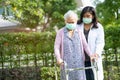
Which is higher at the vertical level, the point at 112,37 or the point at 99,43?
the point at 112,37

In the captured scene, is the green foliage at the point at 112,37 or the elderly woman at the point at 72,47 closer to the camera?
the elderly woman at the point at 72,47

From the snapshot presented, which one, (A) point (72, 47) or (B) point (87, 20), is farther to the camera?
(B) point (87, 20)

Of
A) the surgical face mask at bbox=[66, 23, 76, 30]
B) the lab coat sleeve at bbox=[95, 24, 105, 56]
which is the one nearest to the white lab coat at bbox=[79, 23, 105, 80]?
the lab coat sleeve at bbox=[95, 24, 105, 56]

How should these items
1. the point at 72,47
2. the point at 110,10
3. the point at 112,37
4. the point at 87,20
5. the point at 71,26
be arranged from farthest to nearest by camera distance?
the point at 110,10 → the point at 112,37 → the point at 87,20 → the point at 72,47 → the point at 71,26

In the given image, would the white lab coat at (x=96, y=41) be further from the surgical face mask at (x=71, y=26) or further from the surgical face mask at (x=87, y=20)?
the surgical face mask at (x=71, y=26)

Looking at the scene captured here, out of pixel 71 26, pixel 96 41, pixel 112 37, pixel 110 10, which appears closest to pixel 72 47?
pixel 71 26

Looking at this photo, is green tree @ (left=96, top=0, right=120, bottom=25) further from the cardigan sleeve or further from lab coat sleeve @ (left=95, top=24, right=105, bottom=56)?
the cardigan sleeve

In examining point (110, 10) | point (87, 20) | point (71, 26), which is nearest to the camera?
point (71, 26)

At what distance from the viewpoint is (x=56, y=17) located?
2988 cm

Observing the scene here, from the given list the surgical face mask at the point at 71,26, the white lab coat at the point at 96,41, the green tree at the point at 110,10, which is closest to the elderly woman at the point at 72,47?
the surgical face mask at the point at 71,26

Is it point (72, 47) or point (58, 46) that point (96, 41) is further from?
point (58, 46)

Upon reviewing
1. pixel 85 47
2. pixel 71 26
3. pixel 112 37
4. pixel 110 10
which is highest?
pixel 110 10

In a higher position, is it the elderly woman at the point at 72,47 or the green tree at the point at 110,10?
the green tree at the point at 110,10

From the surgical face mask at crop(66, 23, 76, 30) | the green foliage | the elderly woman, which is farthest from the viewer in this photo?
the green foliage
